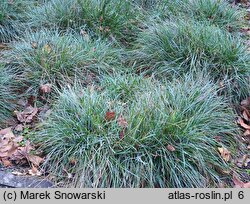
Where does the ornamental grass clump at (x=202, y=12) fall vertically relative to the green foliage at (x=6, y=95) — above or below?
above

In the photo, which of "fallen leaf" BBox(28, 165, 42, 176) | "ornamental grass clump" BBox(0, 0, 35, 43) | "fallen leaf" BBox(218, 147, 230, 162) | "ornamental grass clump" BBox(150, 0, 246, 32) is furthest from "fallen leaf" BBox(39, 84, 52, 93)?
"ornamental grass clump" BBox(150, 0, 246, 32)

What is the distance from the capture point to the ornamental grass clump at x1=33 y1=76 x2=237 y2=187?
12.1 feet

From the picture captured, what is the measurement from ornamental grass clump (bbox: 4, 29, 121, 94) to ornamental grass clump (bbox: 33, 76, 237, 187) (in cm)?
70

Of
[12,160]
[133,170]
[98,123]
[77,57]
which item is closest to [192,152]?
[133,170]

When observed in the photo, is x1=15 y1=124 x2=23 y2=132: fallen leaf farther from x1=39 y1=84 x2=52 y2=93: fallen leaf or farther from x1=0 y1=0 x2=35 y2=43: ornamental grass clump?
x1=0 y1=0 x2=35 y2=43: ornamental grass clump

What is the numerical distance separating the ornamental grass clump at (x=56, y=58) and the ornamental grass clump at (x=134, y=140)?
70 cm

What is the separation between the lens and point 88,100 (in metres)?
4.21

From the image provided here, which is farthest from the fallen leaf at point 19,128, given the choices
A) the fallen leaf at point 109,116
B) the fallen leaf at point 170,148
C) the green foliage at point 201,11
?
the green foliage at point 201,11

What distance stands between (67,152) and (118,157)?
49cm

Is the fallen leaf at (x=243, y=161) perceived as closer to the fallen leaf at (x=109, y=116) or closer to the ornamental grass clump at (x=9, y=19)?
the fallen leaf at (x=109, y=116)

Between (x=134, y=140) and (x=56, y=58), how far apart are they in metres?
1.77

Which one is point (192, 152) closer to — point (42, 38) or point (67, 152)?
point (67, 152)

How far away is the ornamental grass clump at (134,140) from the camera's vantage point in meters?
3.70

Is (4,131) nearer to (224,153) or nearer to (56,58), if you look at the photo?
(56,58)
